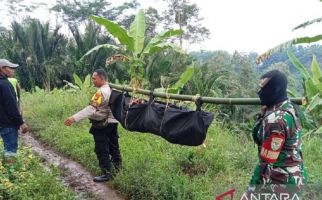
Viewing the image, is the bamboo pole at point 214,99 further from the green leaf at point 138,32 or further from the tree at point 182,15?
the tree at point 182,15

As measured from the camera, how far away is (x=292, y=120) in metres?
2.83

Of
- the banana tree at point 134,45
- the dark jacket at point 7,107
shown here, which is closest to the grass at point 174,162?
the banana tree at point 134,45

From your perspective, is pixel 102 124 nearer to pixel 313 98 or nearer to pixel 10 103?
pixel 10 103

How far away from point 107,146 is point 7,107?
137cm

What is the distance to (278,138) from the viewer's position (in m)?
2.77

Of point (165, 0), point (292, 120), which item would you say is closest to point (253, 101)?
point (292, 120)

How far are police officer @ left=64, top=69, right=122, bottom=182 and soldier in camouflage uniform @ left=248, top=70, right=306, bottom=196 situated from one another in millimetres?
2642

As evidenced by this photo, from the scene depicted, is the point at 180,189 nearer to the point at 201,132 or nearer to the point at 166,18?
the point at 201,132

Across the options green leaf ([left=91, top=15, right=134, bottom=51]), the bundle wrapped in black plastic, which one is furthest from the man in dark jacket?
green leaf ([left=91, top=15, right=134, bottom=51])

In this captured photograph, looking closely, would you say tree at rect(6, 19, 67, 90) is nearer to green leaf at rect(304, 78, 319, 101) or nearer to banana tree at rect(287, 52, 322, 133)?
banana tree at rect(287, 52, 322, 133)

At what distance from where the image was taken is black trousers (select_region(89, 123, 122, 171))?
5387mm

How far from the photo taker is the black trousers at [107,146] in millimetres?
5387

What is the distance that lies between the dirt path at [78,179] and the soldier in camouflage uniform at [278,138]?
2.56 m

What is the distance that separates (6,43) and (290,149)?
17.1 meters
